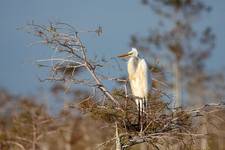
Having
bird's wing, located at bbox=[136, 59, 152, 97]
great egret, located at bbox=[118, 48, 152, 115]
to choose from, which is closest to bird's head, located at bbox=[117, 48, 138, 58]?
great egret, located at bbox=[118, 48, 152, 115]

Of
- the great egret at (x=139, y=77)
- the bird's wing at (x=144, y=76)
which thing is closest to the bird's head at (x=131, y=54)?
the great egret at (x=139, y=77)

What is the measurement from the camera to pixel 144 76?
31.8 feet

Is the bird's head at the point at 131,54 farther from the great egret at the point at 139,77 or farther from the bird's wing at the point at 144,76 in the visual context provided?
the bird's wing at the point at 144,76

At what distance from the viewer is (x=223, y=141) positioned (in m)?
38.3

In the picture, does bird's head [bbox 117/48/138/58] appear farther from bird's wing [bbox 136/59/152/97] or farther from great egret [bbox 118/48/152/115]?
bird's wing [bbox 136/59/152/97]

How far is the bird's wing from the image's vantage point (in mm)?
9562

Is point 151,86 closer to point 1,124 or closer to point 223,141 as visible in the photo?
point 1,124

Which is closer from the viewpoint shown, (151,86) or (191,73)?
(151,86)

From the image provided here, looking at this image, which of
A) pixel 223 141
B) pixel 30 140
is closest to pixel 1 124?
pixel 30 140

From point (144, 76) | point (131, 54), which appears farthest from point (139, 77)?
point (131, 54)

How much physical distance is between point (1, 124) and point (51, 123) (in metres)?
6.74

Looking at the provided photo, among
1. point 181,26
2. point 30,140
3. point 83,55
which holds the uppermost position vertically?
point 181,26

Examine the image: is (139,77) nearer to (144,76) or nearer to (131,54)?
(144,76)

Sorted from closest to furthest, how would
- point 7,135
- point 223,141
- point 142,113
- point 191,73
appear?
point 142,113 < point 7,135 < point 191,73 < point 223,141
